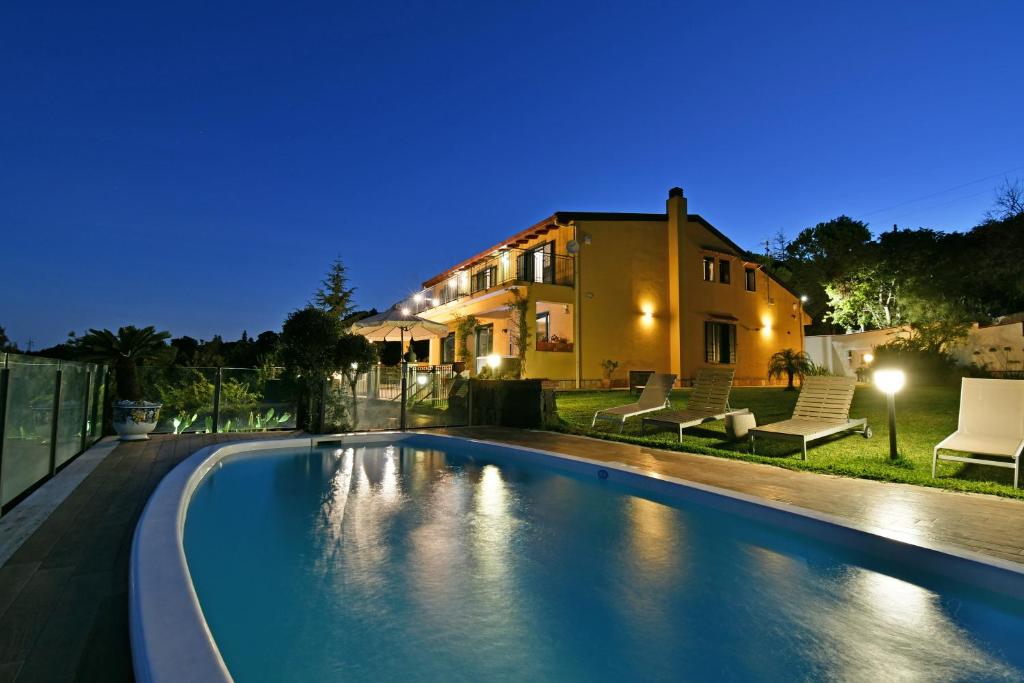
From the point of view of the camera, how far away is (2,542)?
3.28 meters

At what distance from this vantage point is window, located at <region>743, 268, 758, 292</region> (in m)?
23.3

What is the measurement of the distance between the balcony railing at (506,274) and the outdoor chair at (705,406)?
8874mm

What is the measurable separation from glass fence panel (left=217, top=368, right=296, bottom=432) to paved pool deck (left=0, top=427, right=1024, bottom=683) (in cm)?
233

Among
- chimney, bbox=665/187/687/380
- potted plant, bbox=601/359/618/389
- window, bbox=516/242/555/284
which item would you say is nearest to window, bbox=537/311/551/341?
window, bbox=516/242/555/284

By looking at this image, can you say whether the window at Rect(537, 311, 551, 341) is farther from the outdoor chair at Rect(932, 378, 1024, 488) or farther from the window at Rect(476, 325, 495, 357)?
the outdoor chair at Rect(932, 378, 1024, 488)

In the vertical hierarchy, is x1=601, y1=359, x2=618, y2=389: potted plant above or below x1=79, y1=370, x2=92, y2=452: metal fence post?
above

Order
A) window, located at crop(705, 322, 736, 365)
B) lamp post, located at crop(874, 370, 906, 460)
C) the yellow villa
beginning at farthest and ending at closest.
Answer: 1. window, located at crop(705, 322, 736, 365)
2. the yellow villa
3. lamp post, located at crop(874, 370, 906, 460)

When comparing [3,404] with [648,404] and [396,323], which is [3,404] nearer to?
[648,404]

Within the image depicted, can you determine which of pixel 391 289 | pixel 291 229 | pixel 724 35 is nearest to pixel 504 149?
pixel 291 229

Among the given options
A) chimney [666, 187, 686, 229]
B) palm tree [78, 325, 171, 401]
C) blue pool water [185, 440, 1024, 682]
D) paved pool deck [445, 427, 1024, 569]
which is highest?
chimney [666, 187, 686, 229]

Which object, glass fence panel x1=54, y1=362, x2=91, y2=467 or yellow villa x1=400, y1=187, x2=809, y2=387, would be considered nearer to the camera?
glass fence panel x1=54, y1=362, x2=91, y2=467

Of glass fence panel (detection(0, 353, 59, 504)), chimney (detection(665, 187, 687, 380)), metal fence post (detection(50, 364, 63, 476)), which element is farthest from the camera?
chimney (detection(665, 187, 687, 380))

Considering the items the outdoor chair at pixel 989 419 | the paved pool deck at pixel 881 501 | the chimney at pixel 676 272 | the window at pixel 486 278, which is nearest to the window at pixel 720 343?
the chimney at pixel 676 272

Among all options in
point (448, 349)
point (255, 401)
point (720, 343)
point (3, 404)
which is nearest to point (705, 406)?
point (255, 401)
